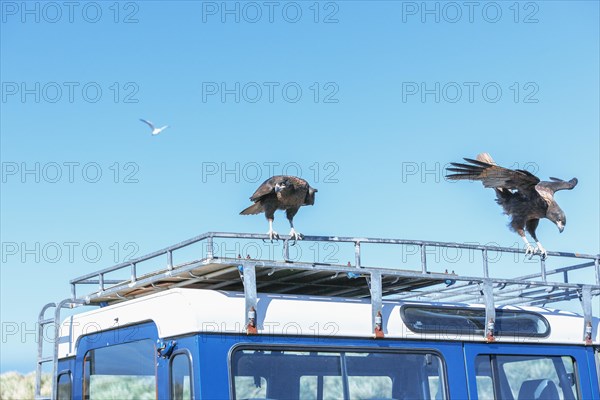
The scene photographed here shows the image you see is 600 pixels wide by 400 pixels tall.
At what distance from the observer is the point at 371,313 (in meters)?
6.44

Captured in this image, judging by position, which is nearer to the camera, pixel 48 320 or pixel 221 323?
pixel 221 323

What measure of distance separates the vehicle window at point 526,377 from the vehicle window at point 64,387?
306 centimetres

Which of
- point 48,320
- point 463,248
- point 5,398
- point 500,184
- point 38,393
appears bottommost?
point 5,398

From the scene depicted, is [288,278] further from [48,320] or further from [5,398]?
[5,398]

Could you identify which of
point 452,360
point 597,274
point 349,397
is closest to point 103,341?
point 349,397

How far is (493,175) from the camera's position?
908 cm

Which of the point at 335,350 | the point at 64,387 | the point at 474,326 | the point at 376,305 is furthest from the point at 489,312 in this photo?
the point at 64,387

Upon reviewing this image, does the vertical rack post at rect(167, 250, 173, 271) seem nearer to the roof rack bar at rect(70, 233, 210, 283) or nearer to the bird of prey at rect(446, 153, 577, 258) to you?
the roof rack bar at rect(70, 233, 210, 283)

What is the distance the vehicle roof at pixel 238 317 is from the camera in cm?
571

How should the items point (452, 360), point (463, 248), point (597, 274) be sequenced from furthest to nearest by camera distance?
point (597, 274) < point (463, 248) < point (452, 360)

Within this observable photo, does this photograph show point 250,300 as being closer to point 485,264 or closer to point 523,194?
point 485,264

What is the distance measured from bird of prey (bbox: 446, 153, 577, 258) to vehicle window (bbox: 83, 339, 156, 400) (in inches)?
156

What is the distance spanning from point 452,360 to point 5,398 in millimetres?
12774

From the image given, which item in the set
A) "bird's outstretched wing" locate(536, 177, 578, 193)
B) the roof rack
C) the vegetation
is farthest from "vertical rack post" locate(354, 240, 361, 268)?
the vegetation
